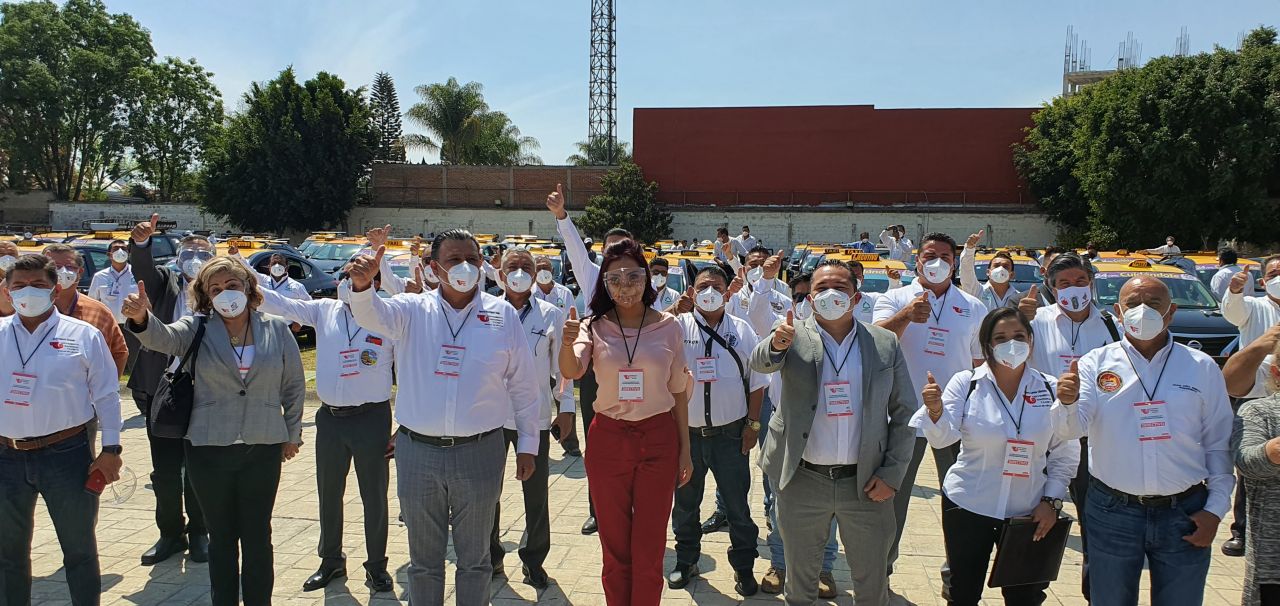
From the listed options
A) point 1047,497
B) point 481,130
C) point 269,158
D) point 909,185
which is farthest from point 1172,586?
point 481,130

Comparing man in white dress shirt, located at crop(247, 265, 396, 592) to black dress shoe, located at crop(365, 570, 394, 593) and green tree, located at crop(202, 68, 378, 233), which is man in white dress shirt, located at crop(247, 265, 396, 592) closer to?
black dress shoe, located at crop(365, 570, 394, 593)

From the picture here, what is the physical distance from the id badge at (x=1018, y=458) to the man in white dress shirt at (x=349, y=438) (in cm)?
372

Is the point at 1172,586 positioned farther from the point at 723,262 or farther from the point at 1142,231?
the point at 1142,231

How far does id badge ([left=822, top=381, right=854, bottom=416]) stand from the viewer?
3883 mm

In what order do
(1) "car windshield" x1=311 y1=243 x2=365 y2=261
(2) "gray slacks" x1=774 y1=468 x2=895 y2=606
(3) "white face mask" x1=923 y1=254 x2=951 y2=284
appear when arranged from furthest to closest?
1. (1) "car windshield" x1=311 y1=243 x2=365 y2=261
2. (3) "white face mask" x1=923 y1=254 x2=951 y2=284
3. (2) "gray slacks" x1=774 y1=468 x2=895 y2=606

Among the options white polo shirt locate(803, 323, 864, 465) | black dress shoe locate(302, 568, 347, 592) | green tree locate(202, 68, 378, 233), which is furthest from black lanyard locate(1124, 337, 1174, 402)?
green tree locate(202, 68, 378, 233)

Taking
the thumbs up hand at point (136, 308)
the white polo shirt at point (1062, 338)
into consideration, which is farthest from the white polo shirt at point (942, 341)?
the thumbs up hand at point (136, 308)

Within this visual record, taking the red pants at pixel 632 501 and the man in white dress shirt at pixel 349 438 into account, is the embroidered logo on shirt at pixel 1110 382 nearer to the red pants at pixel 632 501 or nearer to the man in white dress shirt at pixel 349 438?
the red pants at pixel 632 501

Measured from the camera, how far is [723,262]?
52.0 feet

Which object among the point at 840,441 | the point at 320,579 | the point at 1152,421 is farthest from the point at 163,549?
the point at 1152,421

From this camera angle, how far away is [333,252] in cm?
2069

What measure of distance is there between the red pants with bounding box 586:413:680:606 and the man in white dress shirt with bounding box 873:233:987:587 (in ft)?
5.86

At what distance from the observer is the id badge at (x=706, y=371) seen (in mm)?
5164

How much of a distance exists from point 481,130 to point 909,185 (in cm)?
2389
